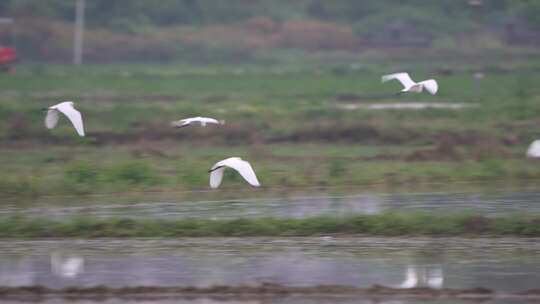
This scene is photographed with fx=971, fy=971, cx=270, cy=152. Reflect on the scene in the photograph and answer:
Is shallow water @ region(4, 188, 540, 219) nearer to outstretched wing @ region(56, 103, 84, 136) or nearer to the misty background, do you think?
outstretched wing @ region(56, 103, 84, 136)

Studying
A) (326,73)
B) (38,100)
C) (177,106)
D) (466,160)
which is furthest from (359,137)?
(326,73)

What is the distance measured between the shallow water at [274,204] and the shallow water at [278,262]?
1426mm

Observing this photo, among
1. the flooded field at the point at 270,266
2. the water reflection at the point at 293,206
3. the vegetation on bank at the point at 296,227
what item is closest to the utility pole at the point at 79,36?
the water reflection at the point at 293,206

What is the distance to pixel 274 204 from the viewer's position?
13289 millimetres

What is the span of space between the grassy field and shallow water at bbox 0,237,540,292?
365 cm

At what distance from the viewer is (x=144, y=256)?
1027 centimetres

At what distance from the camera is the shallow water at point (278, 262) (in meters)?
9.19

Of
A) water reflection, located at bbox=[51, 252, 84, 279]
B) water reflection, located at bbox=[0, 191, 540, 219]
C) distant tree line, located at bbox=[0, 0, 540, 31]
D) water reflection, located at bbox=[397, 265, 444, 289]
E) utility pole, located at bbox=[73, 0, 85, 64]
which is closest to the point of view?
water reflection, located at bbox=[397, 265, 444, 289]

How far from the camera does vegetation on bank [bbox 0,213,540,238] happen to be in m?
11.2

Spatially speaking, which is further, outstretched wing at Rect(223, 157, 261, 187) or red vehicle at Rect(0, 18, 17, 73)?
red vehicle at Rect(0, 18, 17, 73)

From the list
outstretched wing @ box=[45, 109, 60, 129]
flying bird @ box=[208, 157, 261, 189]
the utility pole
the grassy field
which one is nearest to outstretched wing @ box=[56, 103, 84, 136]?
outstretched wing @ box=[45, 109, 60, 129]

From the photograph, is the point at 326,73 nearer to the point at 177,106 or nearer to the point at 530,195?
the point at 177,106

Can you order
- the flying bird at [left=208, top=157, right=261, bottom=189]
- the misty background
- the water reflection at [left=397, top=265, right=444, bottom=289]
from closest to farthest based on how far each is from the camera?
the water reflection at [left=397, top=265, right=444, bottom=289]
the flying bird at [left=208, top=157, right=261, bottom=189]
the misty background

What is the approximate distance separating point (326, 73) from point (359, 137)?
50.7 ft
